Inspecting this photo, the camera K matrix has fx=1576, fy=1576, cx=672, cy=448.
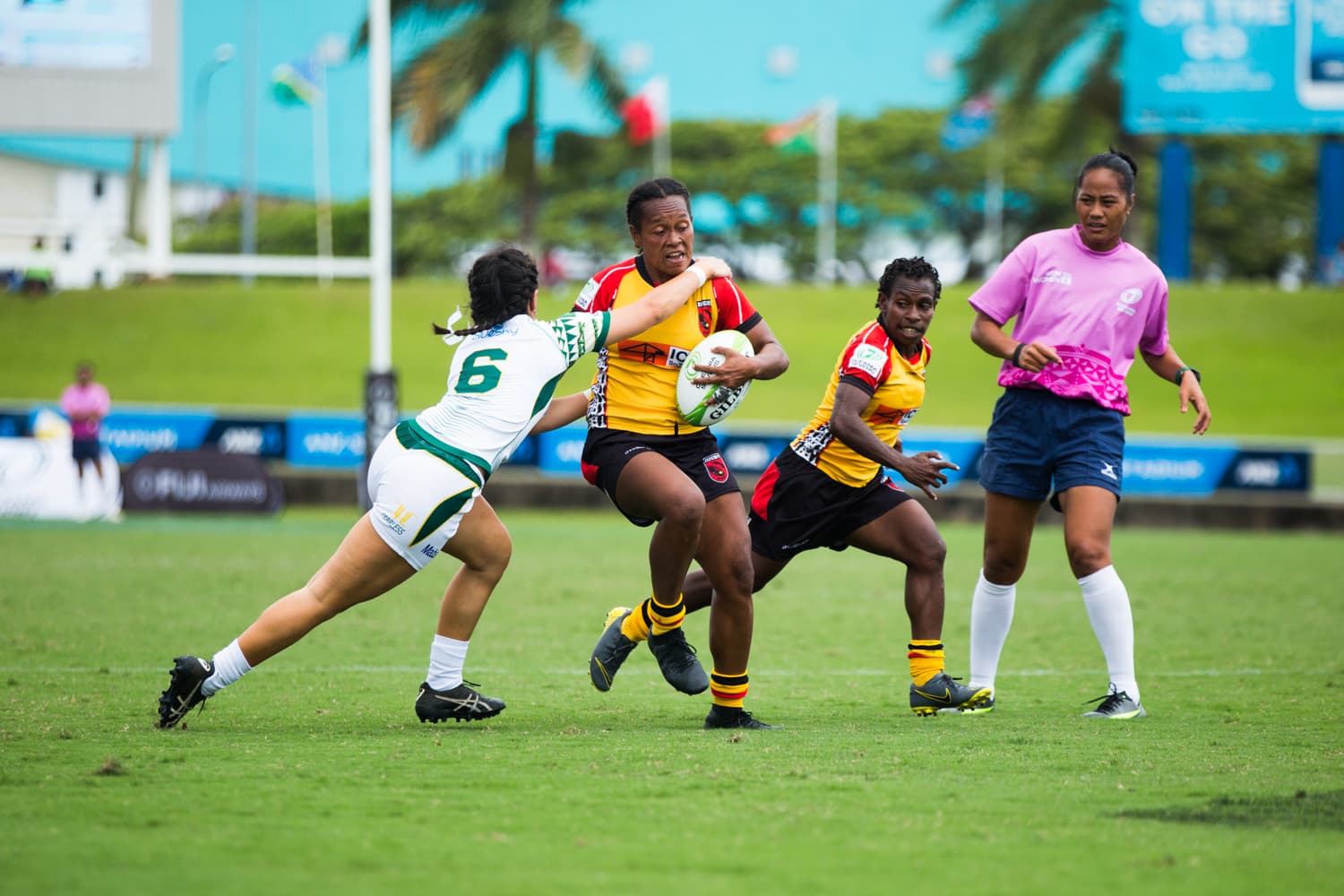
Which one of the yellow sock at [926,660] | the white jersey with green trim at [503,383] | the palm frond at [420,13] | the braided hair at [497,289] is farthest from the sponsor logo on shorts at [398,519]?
the palm frond at [420,13]

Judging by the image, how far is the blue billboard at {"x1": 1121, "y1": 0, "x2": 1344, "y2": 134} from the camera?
25156mm

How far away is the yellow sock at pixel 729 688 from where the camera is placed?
6168mm

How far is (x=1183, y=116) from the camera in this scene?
26047 millimetres

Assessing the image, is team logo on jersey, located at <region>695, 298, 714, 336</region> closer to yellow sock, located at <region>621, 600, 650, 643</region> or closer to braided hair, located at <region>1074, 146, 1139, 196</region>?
yellow sock, located at <region>621, 600, 650, 643</region>

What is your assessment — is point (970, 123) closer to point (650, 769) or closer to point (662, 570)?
point (662, 570)

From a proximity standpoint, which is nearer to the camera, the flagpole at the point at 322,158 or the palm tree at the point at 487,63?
the flagpole at the point at 322,158

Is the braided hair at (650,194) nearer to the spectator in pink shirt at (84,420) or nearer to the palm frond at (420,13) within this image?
the spectator in pink shirt at (84,420)

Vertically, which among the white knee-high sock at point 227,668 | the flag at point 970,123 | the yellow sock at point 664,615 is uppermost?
the flag at point 970,123

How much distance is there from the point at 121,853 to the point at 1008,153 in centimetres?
5067

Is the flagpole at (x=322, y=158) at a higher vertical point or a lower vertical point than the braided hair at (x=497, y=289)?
higher

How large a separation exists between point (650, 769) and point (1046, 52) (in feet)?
109

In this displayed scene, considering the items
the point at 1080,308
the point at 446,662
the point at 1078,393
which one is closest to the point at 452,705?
the point at 446,662

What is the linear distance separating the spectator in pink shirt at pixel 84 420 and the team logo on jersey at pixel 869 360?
14.3 metres

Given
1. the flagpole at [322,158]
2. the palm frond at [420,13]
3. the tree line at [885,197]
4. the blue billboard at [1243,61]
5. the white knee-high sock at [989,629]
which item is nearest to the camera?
the white knee-high sock at [989,629]
